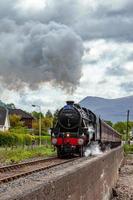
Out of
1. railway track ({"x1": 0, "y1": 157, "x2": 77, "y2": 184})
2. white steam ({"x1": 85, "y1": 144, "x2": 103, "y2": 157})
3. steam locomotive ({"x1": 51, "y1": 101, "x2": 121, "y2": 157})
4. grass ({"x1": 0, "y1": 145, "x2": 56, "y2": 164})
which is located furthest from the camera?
white steam ({"x1": 85, "y1": 144, "x2": 103, "y2": 157})

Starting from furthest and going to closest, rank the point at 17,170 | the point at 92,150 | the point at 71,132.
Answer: the point at 92,150 < the point at 71,132 < the point at 17,170

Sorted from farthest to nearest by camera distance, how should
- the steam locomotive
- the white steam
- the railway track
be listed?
the white steam → the steam locomotive → the railway track

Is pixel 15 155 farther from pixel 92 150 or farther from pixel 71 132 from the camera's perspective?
pixel 71 132

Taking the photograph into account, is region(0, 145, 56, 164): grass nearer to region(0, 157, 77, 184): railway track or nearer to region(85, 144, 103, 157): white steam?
region(85, 144, 103, 157): white steam

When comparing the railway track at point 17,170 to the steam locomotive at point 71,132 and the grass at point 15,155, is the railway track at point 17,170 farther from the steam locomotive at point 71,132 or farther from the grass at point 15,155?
the steam locomotive at point 71,132

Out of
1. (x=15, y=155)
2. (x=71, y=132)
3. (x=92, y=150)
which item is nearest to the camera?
(x=71, y=132)

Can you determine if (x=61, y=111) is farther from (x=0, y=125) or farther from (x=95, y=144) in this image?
(x=0, y=125)

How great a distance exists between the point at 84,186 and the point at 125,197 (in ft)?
26.1

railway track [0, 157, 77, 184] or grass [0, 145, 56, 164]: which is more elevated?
railway track [0, 157, 77, 184]

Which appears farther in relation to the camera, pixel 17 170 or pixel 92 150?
pixel 92 150

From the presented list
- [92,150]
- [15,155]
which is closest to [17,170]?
[92,150]

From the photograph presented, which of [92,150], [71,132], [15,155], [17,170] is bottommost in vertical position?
[15,155]

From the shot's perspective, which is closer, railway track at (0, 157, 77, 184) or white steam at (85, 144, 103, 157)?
railway track at (0, 157, 77, 184)

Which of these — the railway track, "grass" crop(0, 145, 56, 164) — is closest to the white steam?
"grass" crop(0, 145, 56, 164)
